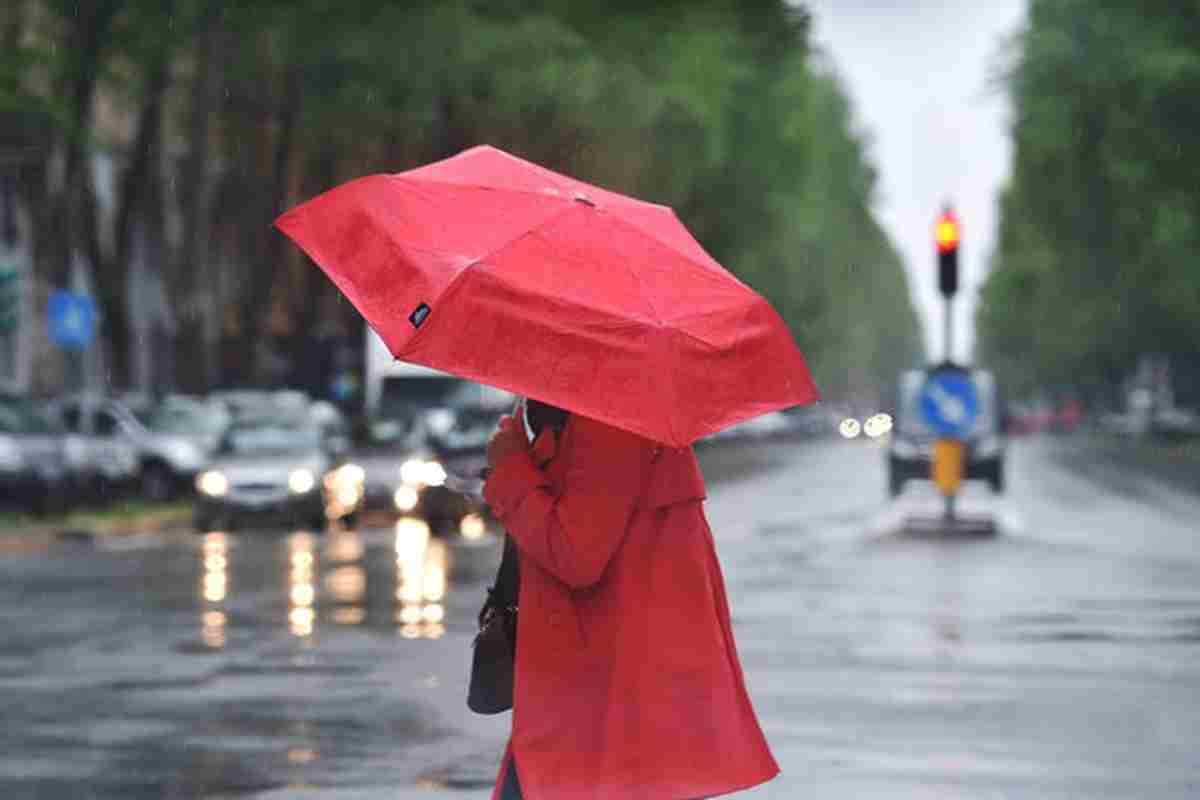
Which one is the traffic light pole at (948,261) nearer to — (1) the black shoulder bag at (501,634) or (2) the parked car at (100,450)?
(2) the parked car at (100,450)

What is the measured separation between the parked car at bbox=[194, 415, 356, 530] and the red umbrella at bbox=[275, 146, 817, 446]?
81.4 feet

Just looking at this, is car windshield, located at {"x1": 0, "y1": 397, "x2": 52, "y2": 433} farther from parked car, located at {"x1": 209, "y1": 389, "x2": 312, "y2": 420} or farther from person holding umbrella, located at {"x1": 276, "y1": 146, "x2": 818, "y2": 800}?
person holding umbrella, located at {"x1": 276, "y1": 146, "x2": 818, "y2": 800}

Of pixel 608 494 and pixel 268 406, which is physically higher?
pixel 268 406

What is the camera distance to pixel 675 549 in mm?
5977

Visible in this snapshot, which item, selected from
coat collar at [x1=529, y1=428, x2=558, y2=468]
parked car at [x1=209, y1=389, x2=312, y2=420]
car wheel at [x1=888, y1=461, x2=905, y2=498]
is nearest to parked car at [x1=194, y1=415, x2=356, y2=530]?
parked car at [x1=209, y1=389, x2=312, y2=420]

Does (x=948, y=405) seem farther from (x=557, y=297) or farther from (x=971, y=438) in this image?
(x=557, y=297)

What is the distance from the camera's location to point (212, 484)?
31.4 metres

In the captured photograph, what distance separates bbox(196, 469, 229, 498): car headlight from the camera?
31312mm

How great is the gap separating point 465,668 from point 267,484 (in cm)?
1708

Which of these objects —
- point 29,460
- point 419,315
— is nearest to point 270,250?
point 29,460

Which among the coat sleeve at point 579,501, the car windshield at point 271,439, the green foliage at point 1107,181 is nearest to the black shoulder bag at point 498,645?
the coat sleeve at point 579,501

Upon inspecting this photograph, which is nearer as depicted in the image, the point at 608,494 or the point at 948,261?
the point at 608,494

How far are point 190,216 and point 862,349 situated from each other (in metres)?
148

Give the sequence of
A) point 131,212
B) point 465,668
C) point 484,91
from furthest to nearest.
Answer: point 484,91, point 131,212, point 465,668
